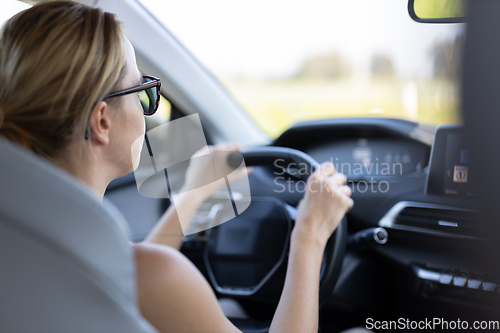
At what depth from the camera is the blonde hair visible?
2.91 feet

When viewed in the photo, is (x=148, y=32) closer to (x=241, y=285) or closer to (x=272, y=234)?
(x=272, y=234)

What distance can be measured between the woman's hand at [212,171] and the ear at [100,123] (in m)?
0.85

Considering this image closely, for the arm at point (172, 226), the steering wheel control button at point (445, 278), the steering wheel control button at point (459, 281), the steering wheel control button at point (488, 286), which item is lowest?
the steering wheel control button at point (445, 278)

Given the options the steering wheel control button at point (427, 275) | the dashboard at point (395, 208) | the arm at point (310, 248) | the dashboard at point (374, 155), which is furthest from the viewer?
the dashboard at point (374, 155)

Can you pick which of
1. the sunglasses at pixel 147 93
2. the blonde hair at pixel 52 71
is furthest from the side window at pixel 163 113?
the blonde hair at pixel 52 71

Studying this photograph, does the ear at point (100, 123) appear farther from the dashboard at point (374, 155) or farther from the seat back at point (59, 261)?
the dashboard at point (374, 155)

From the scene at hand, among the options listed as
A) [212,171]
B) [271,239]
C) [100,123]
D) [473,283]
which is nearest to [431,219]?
[473,283]

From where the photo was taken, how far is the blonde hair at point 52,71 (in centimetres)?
89

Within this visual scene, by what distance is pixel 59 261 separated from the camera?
0.63 m

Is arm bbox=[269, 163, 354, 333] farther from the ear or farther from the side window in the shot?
the side window

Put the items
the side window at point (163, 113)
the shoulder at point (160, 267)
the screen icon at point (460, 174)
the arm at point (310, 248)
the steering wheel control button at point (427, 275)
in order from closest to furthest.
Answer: the shoulder at point (160, 267) → the arm at point (310, 248) → the screen icon at point (460, 174) → the steering wheel control button at point (427, 275) → the side window at point (163, 113)

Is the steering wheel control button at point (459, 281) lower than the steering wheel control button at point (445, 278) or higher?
higher

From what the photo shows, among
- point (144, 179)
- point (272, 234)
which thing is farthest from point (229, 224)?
point (144, 179)

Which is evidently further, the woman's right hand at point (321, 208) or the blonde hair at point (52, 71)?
the woman's right hand at point (321, 208)
